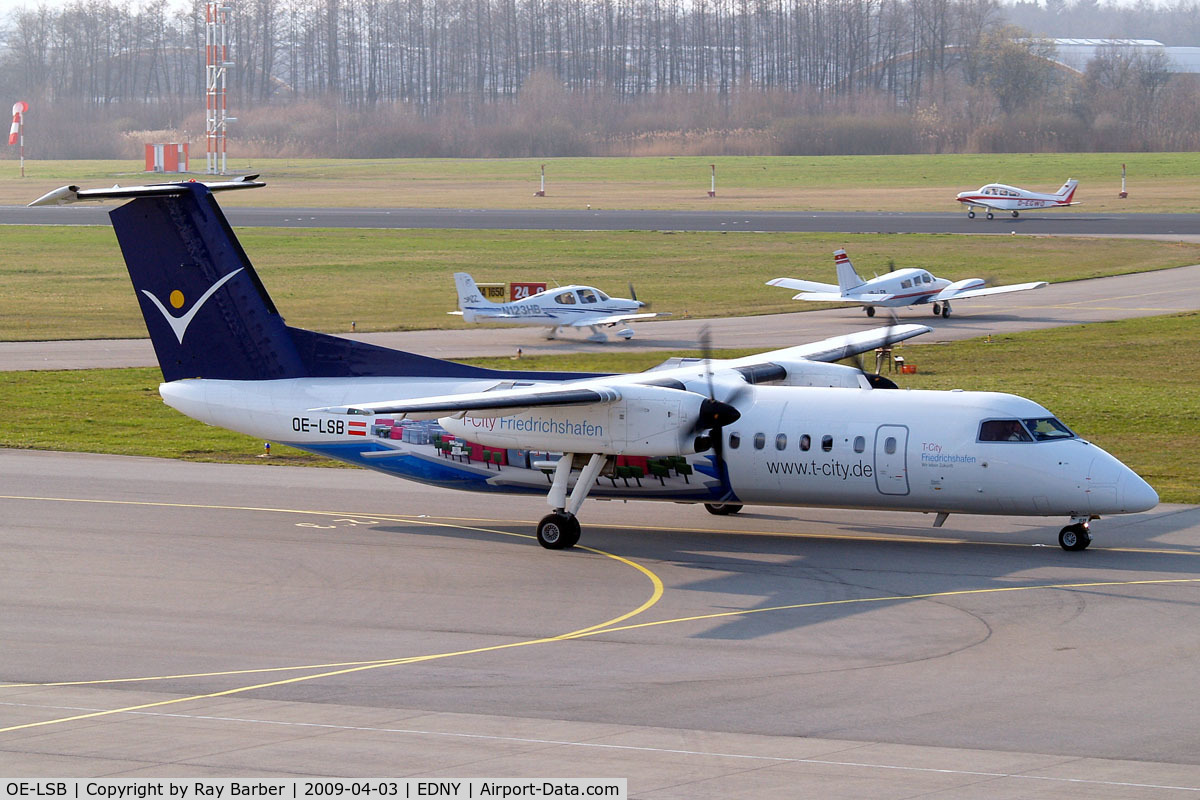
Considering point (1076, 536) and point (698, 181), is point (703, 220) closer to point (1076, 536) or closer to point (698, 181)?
point (698, 181)

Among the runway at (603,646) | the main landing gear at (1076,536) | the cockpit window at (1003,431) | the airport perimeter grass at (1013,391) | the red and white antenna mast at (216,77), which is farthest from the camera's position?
the red and white antenna mast at (216,77)

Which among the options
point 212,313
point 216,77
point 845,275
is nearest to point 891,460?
point 212,313

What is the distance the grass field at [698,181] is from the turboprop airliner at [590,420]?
250 ft

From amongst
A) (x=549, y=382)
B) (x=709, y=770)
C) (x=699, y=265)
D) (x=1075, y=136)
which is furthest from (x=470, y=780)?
(x=1075, y=136)

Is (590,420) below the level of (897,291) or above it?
above

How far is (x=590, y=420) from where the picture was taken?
2175cm

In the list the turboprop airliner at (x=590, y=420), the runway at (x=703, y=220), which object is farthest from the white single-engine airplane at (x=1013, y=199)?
the turboprop airliner at (x=590, y=420)

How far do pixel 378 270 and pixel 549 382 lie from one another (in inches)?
1813

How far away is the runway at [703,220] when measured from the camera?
80.7m

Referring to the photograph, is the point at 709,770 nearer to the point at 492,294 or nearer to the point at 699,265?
the point at 492,294

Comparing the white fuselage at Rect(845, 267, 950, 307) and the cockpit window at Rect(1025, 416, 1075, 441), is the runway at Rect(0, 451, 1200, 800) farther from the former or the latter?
the white fuselage at Rect(845, 267, 950, 307)

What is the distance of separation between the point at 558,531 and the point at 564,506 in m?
0.46

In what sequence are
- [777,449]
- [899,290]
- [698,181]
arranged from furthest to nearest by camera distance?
1. [698,181]
2. [899,290]
3. [777,449]

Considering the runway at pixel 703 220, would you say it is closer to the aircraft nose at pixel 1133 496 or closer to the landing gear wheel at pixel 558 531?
the aircraft nose at pixel 1133 496
